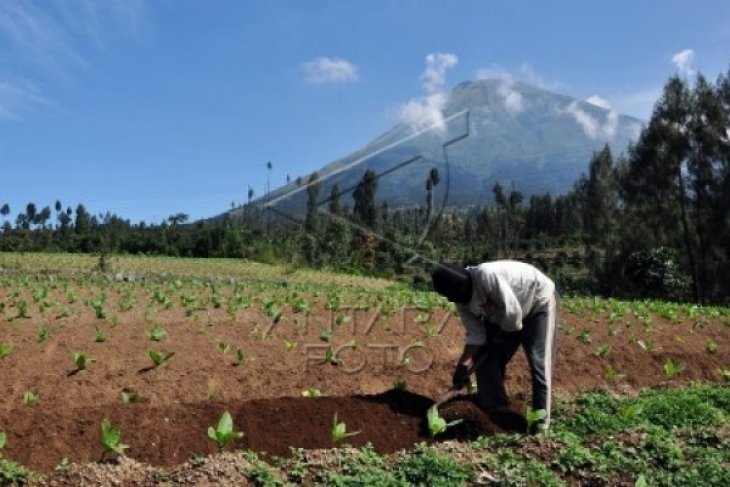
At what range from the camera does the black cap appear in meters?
6.73

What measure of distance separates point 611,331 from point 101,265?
2850 cm

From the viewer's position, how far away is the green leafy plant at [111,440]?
542 centimetres

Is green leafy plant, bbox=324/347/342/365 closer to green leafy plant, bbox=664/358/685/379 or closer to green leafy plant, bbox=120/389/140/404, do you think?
green leafy plant, bbox=120/389/140/404

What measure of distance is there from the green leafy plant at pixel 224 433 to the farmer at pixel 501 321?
221 centimetres

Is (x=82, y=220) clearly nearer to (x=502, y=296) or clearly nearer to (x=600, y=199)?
(x=600, y=199)

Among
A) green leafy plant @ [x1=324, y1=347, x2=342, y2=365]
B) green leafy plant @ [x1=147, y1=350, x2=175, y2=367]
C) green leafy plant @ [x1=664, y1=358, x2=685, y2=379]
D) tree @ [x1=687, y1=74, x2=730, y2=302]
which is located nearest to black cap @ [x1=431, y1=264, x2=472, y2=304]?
green leafy plant @ [x1=324, y1=347, x2=342, y2=365]

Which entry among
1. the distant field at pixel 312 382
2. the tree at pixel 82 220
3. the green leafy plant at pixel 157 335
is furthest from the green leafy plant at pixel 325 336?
the tree at pixel 82 220

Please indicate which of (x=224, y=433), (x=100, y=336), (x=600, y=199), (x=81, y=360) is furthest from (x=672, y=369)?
(x=600, y=199)

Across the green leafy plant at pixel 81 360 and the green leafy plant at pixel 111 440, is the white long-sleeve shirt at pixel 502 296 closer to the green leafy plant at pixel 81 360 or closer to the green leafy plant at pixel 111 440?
the green leafy plant at pixel 111 440

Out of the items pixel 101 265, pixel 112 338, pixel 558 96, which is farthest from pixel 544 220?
pixel 112 338

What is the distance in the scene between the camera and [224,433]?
5.81 m

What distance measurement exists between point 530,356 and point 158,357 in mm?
4795

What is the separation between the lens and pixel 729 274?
37.4 meters

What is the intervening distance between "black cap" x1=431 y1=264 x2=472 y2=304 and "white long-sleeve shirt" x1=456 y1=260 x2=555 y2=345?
65 mm
